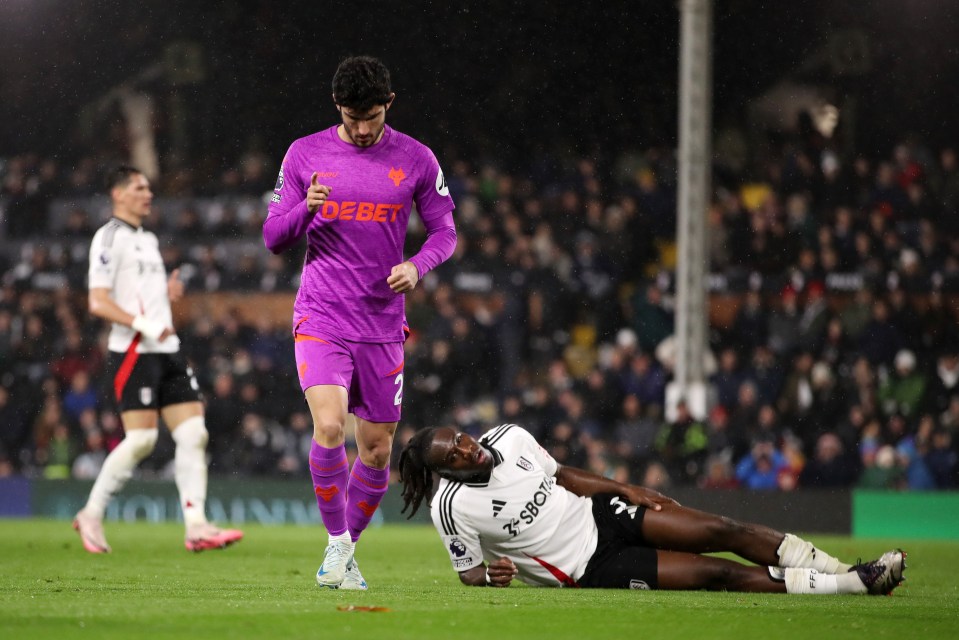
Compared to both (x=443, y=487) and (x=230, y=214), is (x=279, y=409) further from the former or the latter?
(x=443, y=487)

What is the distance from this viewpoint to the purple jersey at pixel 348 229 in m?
→ 6.24

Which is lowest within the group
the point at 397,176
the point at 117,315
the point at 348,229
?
the point at 117,315

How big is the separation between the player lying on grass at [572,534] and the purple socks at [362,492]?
156mm

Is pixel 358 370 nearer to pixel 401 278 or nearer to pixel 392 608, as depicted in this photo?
pixel 401 278

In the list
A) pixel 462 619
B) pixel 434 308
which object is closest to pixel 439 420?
pixel 434 308

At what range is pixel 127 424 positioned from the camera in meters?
9.27

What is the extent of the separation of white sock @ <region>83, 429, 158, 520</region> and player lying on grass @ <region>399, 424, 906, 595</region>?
3386 mm

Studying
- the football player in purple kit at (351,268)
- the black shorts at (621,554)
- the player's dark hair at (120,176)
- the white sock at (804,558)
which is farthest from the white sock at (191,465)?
the white sock at (804,558)

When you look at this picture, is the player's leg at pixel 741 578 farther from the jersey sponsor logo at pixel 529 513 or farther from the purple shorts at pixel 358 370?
the purple shorts at pixel 358 370

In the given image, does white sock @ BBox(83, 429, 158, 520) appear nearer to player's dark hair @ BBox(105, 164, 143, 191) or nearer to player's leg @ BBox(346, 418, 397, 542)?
player's dark hair @ BBox(105, 164, 143, 191)

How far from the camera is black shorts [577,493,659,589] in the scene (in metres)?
6.36

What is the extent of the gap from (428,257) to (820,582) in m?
2.34

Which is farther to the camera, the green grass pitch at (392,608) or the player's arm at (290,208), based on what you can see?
the player's arm at (290,208)

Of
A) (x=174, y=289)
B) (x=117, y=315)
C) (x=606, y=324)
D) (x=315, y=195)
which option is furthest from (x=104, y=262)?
(x=606, y=324)
